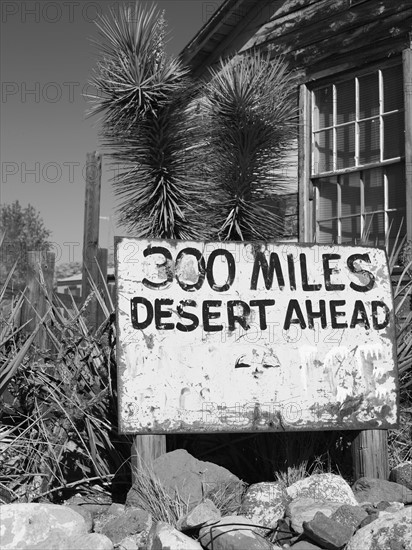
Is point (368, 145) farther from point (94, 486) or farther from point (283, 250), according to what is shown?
point (94, 486)

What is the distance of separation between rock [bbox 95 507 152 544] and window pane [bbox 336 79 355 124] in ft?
20.9

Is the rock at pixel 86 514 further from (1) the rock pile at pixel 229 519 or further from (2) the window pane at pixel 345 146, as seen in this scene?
(2) the window pane at pixel 345 146

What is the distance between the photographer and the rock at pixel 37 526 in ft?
11.3

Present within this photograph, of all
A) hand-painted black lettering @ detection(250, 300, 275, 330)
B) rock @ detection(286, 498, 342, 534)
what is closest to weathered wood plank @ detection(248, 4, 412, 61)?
hand-painted black lettering @ detection(250, 300, 275, 330)

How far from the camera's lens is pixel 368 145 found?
8750 mm

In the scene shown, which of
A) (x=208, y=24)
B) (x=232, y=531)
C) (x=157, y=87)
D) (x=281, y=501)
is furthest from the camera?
(x=208, y=24)

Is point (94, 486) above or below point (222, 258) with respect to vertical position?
below

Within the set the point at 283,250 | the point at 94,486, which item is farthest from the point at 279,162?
the point at 94,486

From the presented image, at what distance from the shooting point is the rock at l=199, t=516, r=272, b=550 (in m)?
3.41

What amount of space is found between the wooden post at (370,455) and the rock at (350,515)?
2.71 feet

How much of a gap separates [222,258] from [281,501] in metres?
1.53

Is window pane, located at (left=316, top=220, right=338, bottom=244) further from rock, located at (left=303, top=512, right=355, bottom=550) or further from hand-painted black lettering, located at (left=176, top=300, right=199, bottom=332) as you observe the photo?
rock, located at (left=303, top=512, right=355, bottom=550)

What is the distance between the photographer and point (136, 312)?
14.6ft

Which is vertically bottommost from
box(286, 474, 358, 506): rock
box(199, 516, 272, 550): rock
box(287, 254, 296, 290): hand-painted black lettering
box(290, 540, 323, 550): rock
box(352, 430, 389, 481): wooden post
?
box(290, 540, 323, 550): rock
